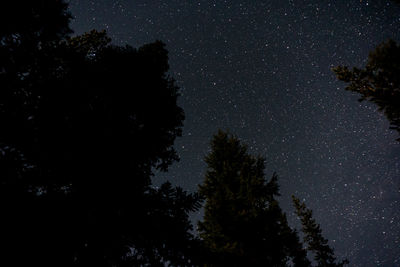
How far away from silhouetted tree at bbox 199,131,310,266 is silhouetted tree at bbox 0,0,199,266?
11.0 ft

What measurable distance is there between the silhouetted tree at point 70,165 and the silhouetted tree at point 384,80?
4.07 metres

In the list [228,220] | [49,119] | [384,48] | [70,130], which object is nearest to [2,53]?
[49,119]

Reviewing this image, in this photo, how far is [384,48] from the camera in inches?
117

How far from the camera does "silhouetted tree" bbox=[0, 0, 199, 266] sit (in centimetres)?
307

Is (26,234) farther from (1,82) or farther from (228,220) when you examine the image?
(228,220)

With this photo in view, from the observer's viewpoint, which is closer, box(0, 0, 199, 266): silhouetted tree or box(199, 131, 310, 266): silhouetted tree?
box(0, 0, 199, 266): silhouetted tree

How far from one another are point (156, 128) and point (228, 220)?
493cm

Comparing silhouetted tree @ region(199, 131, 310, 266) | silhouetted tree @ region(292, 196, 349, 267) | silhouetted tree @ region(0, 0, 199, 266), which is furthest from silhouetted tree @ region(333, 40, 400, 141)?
silhouetted tree @ region(292, 196, 349, 267)

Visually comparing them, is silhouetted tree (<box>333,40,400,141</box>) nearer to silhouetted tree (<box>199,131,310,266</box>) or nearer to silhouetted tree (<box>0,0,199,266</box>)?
silhouetted tree (<box>0,0,199,266</box>)

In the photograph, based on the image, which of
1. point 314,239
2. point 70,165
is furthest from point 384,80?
point 314,239

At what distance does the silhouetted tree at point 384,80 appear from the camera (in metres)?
3.02

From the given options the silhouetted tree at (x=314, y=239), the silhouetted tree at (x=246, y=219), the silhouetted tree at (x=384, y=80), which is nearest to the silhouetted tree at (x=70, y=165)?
the silhouetted tree at (x=246, y=219)

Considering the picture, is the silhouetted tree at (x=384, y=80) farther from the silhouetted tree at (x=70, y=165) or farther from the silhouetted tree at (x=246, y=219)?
the silhouetted tree at (x=246, y=219)

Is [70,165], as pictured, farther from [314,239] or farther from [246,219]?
[314,239]
